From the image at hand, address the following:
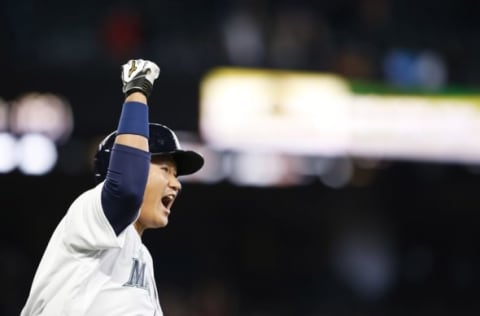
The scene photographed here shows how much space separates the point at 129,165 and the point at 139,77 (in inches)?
10.7

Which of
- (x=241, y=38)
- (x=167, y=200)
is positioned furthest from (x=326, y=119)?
(x=167, y=200)

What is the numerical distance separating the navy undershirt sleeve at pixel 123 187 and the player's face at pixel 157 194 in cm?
23

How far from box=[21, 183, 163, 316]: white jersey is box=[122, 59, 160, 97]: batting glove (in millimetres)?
283

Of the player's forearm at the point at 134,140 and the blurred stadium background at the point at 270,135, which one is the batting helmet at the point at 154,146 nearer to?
the player's forearm at the point at 134,140

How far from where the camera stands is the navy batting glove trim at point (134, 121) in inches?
116

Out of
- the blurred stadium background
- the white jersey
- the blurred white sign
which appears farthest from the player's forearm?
the blurred white sign

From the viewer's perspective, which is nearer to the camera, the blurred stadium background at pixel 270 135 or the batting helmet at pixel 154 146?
the batting helmet at pixel 154 146

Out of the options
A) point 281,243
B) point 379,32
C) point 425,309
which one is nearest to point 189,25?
point 379,32

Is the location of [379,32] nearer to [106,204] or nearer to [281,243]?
[281,243]

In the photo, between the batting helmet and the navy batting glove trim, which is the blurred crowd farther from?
the navy batting glove trim

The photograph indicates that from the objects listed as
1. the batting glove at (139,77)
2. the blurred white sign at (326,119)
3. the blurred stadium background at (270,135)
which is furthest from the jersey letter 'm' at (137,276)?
the blurred white sign at (326,119)

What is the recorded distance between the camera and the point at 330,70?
951 centimetres

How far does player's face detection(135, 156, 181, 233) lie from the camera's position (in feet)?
10.5

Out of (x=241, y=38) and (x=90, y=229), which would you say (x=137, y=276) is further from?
(x=241, y=38)
